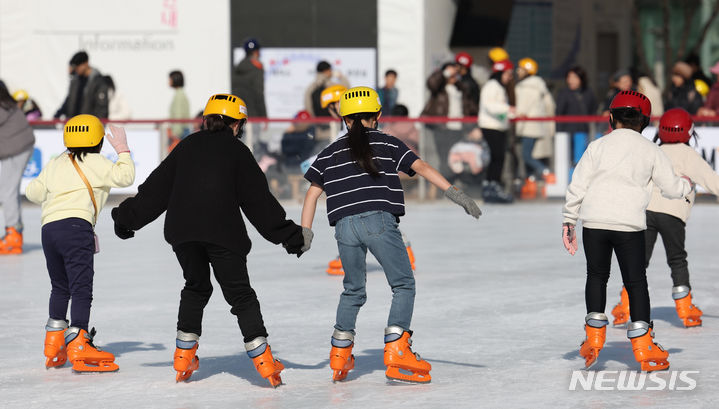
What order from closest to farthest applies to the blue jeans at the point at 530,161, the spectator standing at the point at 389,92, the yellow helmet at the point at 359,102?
the yellow helmet at the point at 359,102, the blue jeans at the point at 530,161, the spectator standing at the point at 389,92

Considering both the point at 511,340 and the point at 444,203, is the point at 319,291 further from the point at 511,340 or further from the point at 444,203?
the point at 444,203

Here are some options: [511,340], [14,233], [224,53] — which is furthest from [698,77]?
[511,340]

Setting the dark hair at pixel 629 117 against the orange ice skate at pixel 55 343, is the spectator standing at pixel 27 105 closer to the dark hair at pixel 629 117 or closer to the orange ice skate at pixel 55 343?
the orange ice skate at pixel 55 343

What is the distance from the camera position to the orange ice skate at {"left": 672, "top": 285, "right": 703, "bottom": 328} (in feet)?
25.0

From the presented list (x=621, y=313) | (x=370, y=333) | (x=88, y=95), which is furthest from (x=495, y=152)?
(x=370, y=333)

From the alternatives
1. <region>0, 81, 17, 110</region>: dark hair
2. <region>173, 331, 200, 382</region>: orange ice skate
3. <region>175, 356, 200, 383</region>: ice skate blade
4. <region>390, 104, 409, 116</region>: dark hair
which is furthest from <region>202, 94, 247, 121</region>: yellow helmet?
<region>390, 104, 409, 116</region>: dark hair

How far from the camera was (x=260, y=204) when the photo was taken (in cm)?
597

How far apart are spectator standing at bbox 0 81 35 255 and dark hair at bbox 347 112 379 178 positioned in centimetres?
623

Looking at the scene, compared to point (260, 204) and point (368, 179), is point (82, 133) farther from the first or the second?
point (368, 179)

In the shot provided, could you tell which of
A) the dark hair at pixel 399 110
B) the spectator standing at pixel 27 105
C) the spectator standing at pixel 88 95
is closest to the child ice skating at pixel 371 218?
the spectator standing at pixel 88 95

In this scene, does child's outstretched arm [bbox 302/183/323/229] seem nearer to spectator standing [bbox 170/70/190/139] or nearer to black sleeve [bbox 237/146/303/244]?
black sleeve [bbox 237/146/303/244]

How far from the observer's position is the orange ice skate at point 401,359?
5.96m

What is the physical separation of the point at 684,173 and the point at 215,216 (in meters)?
2.89

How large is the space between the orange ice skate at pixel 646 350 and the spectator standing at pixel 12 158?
7025 millimetres
